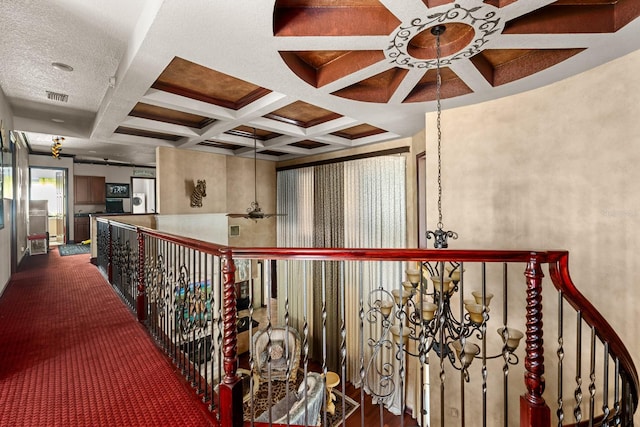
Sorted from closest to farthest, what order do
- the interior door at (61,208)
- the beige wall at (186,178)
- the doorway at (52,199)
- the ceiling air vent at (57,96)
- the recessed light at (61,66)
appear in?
the recessed light at (61,66) → the ceiling air vent at (57,96) → the beige wall at (186,178) → the doorway at (52,199) → the interior door at (61,208)

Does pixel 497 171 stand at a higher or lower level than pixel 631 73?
lower

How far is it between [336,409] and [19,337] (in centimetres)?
460

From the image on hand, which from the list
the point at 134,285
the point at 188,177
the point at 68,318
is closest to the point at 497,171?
the point at 134,285

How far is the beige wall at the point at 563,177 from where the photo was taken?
2307mm

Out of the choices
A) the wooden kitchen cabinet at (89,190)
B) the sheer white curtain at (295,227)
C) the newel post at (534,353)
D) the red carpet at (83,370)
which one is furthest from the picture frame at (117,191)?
the newel post at (534,353)

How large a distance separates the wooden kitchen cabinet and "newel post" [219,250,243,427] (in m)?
9.43

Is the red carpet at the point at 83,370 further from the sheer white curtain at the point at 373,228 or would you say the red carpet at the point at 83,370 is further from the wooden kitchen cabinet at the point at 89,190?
the wooden kitchen cabinet at the point at 89,190

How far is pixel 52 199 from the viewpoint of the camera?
9.23 meters

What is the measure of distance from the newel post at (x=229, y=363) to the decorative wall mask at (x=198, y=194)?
16.3 feet

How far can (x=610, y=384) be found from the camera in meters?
2.35

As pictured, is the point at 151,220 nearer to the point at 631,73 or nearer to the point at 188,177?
the point at 188,177

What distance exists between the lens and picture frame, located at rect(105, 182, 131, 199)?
9024mm

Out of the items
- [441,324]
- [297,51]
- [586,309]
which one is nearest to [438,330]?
[441,324]

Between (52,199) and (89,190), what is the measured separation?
1775 millimetres
